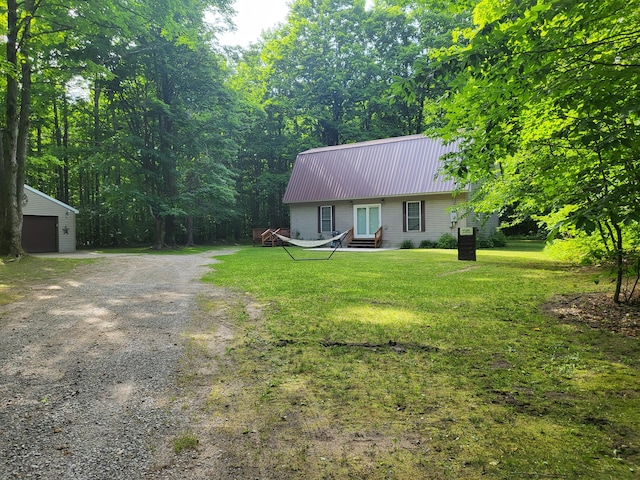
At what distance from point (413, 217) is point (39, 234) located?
16.1 m

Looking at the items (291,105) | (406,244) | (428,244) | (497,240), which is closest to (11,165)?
(406,244)

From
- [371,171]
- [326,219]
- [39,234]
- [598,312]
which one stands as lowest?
[598,312]

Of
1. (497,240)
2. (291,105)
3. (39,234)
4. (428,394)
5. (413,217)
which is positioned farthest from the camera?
(291,105)

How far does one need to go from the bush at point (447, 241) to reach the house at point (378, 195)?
0.65 feet

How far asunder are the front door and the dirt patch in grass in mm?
12742

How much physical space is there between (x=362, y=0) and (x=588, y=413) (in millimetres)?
31384

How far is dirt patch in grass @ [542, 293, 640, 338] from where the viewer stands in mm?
3865

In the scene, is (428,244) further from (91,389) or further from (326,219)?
(91,389)

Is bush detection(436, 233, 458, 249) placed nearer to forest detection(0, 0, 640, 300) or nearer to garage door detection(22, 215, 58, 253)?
forest detection(0, 0, 640, 300)

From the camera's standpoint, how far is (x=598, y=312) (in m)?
4.41

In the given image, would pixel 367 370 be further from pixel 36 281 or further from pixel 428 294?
pixel 36 281

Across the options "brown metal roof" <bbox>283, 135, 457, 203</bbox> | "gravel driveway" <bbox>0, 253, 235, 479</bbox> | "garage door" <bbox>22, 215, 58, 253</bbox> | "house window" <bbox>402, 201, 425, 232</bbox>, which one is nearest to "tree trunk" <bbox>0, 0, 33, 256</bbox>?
"gravel driveway" <bbox>0, 253, 235, 479</bbox>

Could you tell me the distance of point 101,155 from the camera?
1669 centimetres

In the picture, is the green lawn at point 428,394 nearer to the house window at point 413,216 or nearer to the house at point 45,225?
the house window at point 413,216
